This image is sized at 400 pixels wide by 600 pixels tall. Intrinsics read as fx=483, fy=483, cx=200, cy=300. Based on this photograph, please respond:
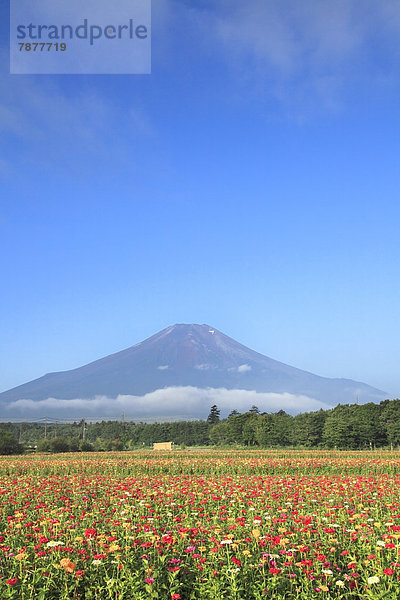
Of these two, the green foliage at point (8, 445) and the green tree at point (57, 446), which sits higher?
the green foliage at point (8, 445)

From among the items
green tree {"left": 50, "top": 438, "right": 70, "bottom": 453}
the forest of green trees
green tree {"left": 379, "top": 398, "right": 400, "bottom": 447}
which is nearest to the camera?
green tree {"left": 50, "top": 438, "right": 70, "bottom": 453}

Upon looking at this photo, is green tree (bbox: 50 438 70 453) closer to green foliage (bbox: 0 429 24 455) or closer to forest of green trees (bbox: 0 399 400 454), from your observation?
forest of green trees (bbox: 0 399 400 454)

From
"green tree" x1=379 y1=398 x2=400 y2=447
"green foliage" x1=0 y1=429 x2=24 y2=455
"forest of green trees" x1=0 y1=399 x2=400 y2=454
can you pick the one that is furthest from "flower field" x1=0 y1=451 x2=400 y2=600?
"green tree" x1=379 y1=398 x2=400 y2=447

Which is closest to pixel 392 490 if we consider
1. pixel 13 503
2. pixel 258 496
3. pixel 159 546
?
pixel 258 496

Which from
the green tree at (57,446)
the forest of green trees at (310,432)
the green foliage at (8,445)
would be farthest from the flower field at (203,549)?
the green tree at (57,446)

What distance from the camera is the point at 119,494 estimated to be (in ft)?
40.5

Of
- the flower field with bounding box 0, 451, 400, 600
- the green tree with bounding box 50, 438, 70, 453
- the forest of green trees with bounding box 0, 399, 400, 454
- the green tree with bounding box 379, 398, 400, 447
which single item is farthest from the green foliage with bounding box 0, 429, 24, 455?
the green tree with bounding box 379, 398, 400, 447

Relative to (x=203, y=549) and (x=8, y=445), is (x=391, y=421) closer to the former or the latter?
(x=8, y=445)

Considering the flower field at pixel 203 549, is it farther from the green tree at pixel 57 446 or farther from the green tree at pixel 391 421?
the green tree at pixel 391 421

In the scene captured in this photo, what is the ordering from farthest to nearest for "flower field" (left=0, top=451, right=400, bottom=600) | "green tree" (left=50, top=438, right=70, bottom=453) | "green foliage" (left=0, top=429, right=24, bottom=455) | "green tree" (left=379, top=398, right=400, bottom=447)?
"green tree" (left=379, top=398, right=400, bottom=447) → "green tree" (left=50, top=438, right=70, bottom=453) → "green foliage" (left=0, top=429, right=24, bottom=455) → "flower field" (left=0, top=451, right=400, bottom=600)

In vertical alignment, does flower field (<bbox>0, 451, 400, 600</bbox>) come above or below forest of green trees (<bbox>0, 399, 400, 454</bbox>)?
above

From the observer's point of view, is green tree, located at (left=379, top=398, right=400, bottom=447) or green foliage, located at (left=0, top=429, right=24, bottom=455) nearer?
green foliage, located at (left=0, top=429, right=24, bottom=455)

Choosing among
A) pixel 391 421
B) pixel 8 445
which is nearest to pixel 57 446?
pixel 8 445

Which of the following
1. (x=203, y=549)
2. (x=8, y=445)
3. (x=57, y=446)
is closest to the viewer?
(x=203, y=549)
